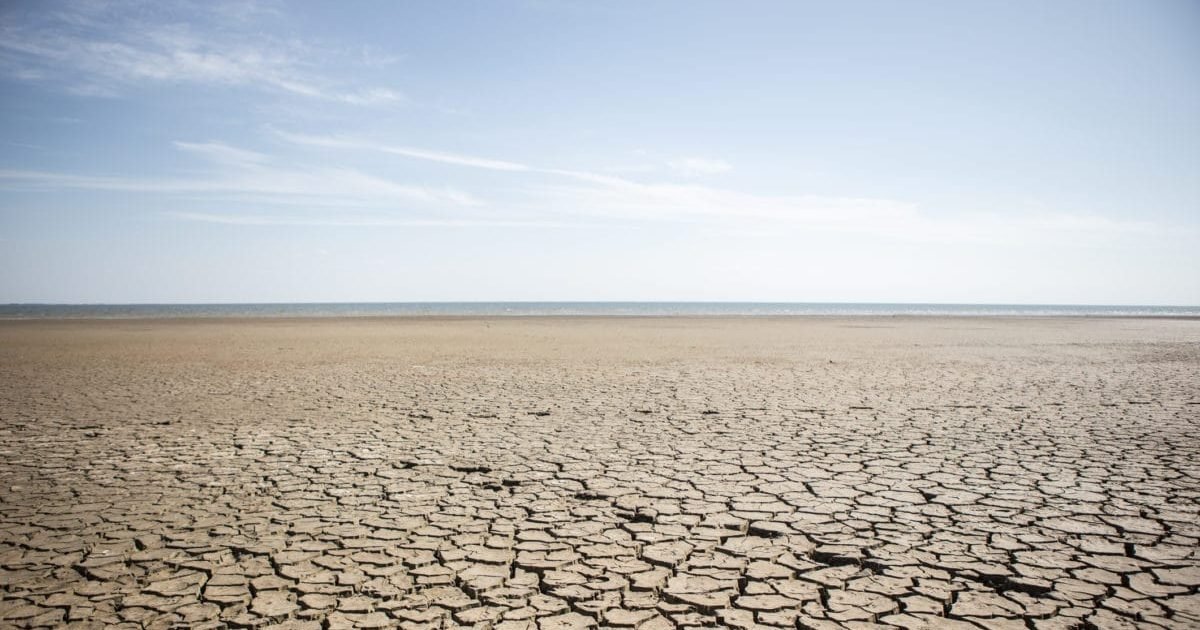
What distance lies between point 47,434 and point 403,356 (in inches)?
343

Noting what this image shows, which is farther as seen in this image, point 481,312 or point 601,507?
point 481,312

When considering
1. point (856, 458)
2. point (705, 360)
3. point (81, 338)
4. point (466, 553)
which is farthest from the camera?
point (81, 338)

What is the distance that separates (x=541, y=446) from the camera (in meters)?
6.01

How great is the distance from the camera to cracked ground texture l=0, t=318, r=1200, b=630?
2891mm

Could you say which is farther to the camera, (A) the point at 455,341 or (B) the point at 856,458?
(A) the point at 455,341

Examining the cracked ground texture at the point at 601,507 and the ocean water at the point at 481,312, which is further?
the ocean water at the point at 481,312

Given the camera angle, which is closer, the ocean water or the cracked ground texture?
the cracked ground texture

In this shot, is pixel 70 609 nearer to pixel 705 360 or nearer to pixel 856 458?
pixel 856 458

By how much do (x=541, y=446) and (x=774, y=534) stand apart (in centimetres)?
279

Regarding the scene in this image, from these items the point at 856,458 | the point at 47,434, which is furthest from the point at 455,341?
the point at 856,458

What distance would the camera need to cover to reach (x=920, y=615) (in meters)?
2.77

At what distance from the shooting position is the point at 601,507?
4.24 metres

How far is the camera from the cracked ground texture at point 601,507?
A: 289 cm

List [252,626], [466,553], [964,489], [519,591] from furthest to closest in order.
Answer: [964,489] → [466,553] → [519,591] → [252,626]
